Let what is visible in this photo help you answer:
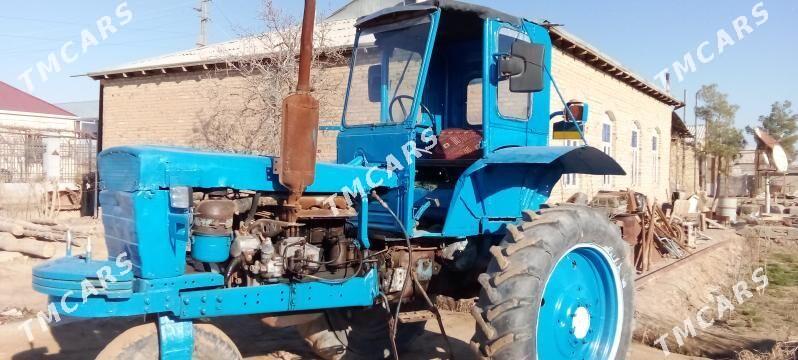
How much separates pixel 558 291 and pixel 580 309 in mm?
278

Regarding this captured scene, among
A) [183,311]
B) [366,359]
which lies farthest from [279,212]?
[366,359]

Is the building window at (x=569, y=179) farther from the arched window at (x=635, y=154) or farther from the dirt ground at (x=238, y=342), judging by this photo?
the dirt ground at (x=238, y=342)

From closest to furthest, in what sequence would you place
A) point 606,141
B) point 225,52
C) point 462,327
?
point 462,327
point 225,52
point 606,141

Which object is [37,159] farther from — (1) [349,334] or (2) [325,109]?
(1) [349,334]

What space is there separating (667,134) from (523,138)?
19250 millimetres

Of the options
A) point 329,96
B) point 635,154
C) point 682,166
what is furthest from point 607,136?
point 682,166

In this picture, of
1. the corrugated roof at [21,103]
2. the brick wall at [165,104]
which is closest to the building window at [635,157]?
the brick wall at [165,104]

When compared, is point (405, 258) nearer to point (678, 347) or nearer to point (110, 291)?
point (110, 291)

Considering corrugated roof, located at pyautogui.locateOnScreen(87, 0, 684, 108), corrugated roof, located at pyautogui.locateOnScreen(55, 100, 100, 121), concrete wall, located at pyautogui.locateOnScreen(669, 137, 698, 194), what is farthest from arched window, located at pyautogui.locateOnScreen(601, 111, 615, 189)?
corrugated roof, located at pyautogui.locateOnScreen(55, 100, 100, 121)

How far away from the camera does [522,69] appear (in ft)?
13.8

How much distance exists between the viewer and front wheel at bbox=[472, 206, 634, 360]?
376 cm

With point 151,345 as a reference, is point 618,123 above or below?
above

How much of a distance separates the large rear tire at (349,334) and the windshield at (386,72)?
4.94ft

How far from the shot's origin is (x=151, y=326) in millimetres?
3266
